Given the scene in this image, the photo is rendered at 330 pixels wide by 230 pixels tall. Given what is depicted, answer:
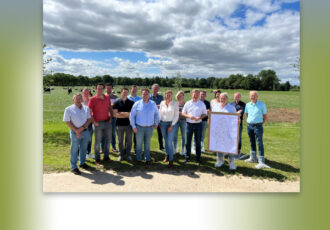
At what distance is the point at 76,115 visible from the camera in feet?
9.85

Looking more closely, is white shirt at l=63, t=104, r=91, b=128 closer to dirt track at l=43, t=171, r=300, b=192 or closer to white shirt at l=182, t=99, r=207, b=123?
dirt track at l=43, t=171, r=300, b=192

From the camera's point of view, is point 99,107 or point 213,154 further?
point 213,154

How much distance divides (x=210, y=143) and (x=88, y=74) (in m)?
2.88

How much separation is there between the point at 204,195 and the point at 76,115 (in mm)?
2570

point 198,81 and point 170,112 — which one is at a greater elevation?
point 198,81

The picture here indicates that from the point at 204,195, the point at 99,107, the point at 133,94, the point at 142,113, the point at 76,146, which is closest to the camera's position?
the point at 204,195

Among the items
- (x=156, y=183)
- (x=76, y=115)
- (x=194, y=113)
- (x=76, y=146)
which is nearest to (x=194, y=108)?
(x=194, y=113)

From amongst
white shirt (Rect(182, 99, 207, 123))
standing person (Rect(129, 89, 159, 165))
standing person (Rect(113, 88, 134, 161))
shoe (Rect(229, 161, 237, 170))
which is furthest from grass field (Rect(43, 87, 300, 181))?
standing person (Rect(113, 88, 134, 161))

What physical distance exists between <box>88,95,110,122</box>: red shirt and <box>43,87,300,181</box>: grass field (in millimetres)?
416

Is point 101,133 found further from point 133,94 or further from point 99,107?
point 133,94

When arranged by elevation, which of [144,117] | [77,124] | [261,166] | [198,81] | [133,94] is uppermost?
[198,81]

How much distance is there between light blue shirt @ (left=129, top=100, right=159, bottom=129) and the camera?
325 centimetres

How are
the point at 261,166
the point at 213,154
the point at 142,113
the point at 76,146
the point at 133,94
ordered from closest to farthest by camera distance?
the point at 76,146, the point at 142,113, the point at 261,166, the point at 133,94, the point at 213,154

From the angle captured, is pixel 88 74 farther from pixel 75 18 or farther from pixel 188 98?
pixel 188 98
